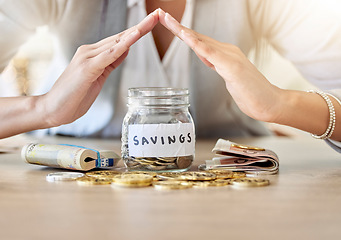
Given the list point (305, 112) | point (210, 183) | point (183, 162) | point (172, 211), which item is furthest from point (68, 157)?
point (305, 112)

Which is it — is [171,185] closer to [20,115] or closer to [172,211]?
[172,211]

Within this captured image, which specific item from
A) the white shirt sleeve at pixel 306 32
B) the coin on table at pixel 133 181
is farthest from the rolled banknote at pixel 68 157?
the white shirt sleeve at pixel 306 32

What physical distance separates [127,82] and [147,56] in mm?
201

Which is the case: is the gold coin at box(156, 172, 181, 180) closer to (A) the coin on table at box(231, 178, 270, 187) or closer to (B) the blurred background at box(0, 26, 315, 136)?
(A) the coin on table at box(231, 178, 270, 187)

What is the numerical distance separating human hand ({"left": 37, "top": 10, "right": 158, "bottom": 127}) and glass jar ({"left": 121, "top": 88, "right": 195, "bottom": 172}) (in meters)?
0.12

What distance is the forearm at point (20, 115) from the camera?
1.39 metres

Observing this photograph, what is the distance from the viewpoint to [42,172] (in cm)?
124

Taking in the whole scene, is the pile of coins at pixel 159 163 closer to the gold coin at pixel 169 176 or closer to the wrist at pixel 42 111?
the gold coin at pixel 169 176

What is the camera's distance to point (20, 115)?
1420mm

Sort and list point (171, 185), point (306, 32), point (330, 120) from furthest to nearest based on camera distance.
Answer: point (306, 32), point (330, 120), point (171, 185)

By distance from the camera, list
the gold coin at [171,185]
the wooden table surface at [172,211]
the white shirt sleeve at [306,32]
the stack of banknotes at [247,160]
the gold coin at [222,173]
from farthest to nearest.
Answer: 1. the white shirt sleeve at [306,32]
2. the stack of banknotes at [247,160]
3. the gold coin at [222,173]
4. the gold coin at [171,185]
5. the wooden table surface at [172,211]

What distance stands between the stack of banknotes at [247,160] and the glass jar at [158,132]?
93mm

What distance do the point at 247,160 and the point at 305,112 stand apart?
0.75 feet

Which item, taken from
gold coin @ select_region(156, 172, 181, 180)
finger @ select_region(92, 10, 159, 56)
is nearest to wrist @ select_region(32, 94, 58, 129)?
finger @ select_region(92, 10, 159, 56)
